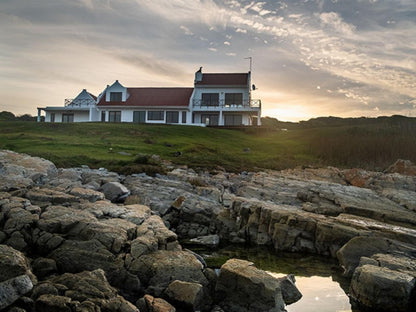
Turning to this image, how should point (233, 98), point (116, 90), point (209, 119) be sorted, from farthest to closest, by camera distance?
point (116, 90) → point (209, 119) → point (233, 98)

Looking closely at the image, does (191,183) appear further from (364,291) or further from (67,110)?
(67,110)

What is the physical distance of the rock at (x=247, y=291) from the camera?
830 cm

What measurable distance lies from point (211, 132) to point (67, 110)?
22.3 metres

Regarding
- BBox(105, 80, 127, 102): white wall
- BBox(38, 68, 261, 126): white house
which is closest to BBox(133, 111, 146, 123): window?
BBox(38, 68, 261, 126): white house

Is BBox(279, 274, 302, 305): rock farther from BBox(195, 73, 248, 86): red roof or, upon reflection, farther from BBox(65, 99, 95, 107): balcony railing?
BBox(65, 99, 95, 107): balcony railing

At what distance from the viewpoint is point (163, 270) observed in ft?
29.3

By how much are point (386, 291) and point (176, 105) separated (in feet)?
140

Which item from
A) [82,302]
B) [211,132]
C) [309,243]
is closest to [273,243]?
[309,243]

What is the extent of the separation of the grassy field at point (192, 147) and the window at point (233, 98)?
7241 mm

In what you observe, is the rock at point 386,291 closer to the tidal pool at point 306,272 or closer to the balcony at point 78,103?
the tidal pool at point 306,272

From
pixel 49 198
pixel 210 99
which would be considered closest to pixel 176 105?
pixel 210 99

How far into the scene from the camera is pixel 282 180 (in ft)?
71.3

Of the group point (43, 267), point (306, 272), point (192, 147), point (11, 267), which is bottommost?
point (306, 272)

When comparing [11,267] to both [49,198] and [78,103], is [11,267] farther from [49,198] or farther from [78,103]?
[78,103]
